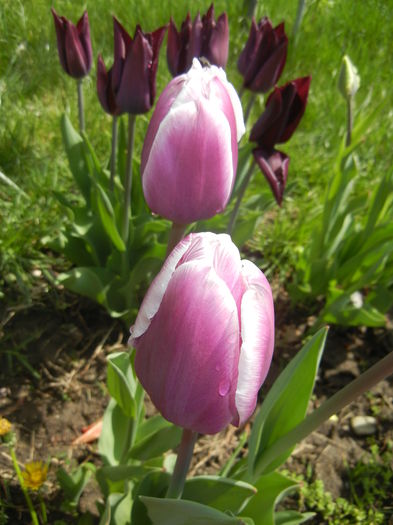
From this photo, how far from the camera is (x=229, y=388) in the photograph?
635mm

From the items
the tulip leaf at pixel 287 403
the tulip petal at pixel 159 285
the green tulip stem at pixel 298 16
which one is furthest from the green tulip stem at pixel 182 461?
the green tulip stem at pixel 298 16

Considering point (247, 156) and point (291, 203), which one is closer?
point (247, 156)

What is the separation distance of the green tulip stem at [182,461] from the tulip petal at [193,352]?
135 millimetres

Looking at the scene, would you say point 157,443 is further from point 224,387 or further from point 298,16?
point 298,16

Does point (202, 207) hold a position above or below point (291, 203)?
above

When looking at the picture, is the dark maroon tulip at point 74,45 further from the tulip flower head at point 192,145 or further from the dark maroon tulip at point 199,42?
the tulip flower head at point 192,145

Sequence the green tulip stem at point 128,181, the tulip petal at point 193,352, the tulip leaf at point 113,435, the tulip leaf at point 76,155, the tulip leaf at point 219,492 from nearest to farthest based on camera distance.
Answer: the tulip petal at point 193,352, the tulip leaf at point 219,492, the tulip leaf at point 113,435, the green tulip stem at point 128,181, the tulip leaf at point 76,155

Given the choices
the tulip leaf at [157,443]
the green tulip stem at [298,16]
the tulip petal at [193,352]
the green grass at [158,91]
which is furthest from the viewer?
the green tulip stem at [298,16]

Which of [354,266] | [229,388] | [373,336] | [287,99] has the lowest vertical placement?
[373,336]

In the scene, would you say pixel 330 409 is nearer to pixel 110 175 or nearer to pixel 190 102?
pixel 190 102

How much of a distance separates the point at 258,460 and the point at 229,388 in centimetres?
35

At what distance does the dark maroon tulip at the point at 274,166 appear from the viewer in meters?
1.18

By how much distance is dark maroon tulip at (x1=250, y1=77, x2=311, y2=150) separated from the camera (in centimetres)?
112

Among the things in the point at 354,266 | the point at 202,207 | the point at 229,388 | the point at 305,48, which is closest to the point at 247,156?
the point at 354,266
